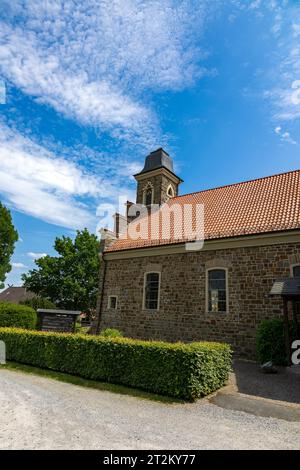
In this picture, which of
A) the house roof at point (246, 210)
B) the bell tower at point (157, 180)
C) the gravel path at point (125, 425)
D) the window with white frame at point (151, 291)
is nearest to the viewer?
the gravel path at point (125, 425)

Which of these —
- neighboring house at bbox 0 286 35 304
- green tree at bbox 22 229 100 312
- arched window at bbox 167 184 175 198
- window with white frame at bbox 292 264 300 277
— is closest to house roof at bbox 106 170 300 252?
window with white frame at bbox 292 264 300 277

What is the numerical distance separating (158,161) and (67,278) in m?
16.3

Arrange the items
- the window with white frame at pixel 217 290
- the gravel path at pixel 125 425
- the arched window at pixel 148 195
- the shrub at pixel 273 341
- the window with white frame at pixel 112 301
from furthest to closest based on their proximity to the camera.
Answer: the arched window at pixel 148 195 → the window with white frame at pixel 112 301 → the window with white frame at pixel 217 290 → the shrub at pixel 273 341 → the gravel path at pixel 125 425

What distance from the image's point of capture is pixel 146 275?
15.9 metres

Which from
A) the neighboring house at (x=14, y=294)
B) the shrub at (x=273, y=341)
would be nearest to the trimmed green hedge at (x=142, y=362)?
the shrub at (x=273, y=341)

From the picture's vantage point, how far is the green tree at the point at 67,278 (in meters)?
31.4

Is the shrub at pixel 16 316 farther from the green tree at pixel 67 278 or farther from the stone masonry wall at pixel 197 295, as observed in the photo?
the green tree at pixel 67 278

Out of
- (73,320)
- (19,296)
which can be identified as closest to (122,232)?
(73,320)

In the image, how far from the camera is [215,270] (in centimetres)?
1348

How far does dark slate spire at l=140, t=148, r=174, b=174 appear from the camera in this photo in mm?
23230

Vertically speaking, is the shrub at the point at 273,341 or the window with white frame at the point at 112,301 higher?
the window with white frame at the point at 112,301

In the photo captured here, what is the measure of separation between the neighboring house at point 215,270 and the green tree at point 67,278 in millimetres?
14764

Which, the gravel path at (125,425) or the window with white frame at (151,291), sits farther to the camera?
the window with white frame at (151,291)

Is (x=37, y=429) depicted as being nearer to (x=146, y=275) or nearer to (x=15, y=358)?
(x=15, y=358)
